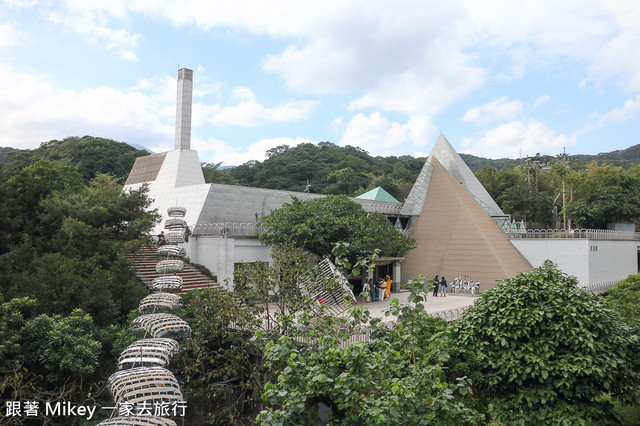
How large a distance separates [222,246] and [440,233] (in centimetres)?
1317

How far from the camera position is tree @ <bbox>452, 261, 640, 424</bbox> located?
664 cm

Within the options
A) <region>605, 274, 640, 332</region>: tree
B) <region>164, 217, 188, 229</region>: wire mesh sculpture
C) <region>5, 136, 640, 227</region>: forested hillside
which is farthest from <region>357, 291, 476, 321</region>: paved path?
<region>5, 136, 640, 227</region>: forested hillside

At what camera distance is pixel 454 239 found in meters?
24.5

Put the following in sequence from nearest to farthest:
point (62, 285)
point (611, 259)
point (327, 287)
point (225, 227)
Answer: point (327, 287) → point (62, 285) → point (225, 227) → point (611, 259)

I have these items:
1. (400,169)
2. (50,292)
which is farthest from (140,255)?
(400,169)

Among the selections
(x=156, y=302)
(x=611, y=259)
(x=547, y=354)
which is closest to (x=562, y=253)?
(x=611, y=259)

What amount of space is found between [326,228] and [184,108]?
1312 cm

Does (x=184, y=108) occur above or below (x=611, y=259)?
above

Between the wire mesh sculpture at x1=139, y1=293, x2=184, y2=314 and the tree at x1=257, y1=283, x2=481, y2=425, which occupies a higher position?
the tree at x1=257, y1=283, x2=481, y2=425

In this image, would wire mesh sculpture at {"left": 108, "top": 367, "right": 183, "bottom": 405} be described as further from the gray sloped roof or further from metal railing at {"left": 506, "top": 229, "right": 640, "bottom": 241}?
metal railing at {"left": 506, "top": 229, "right": 640, "bottom": 241}

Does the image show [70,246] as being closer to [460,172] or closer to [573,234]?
[460,172]

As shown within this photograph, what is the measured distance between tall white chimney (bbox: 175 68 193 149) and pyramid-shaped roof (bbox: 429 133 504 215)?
15765 mm

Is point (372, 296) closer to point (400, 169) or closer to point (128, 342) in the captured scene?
point (128, 342)

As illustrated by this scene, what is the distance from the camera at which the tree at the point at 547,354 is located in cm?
664
